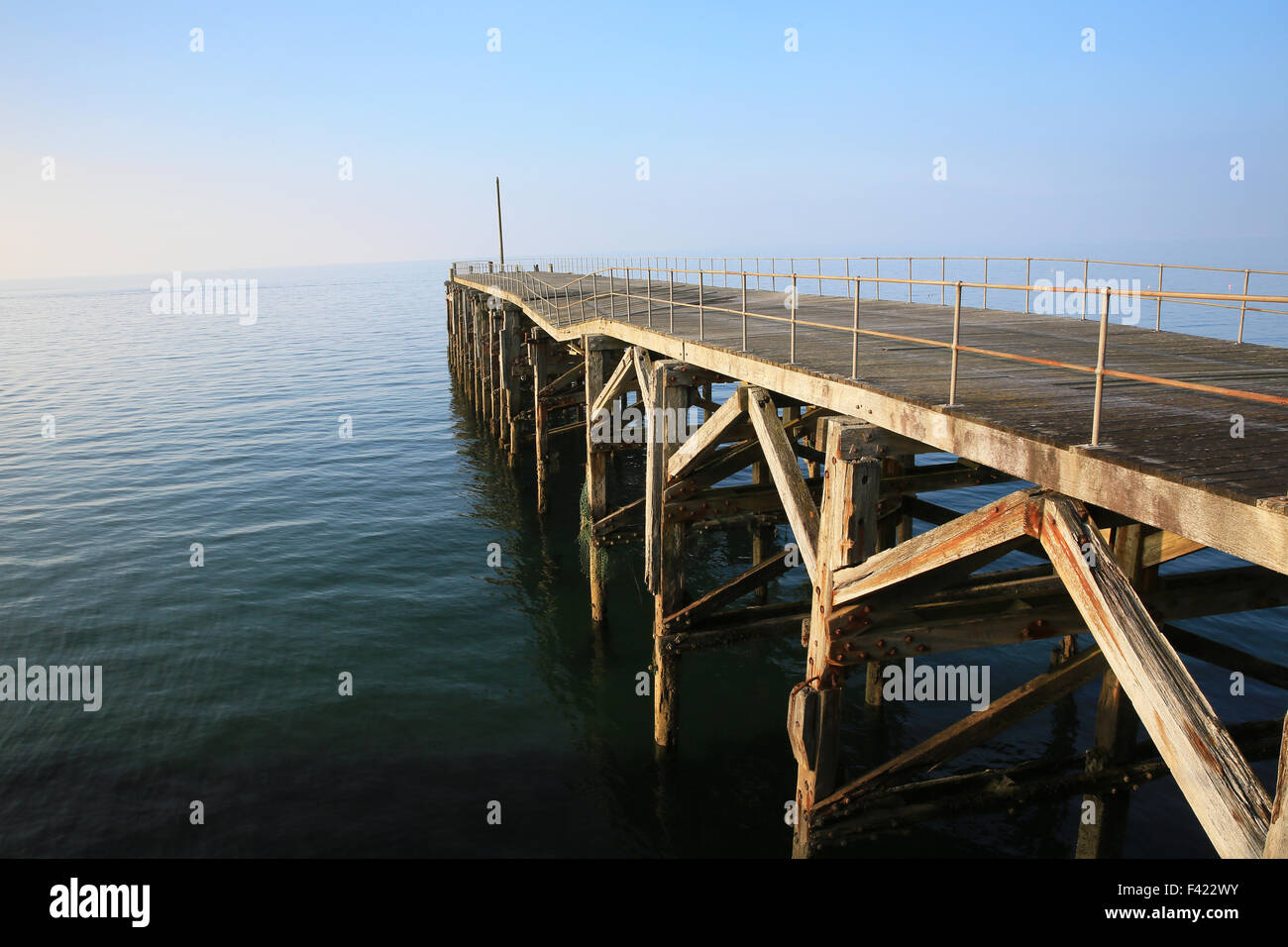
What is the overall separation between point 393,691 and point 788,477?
8.43 m

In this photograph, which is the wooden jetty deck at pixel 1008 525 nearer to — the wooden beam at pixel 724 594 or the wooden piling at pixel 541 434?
the wooden beam at pixel 724 594

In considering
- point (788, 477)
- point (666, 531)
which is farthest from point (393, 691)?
point (788, 477)

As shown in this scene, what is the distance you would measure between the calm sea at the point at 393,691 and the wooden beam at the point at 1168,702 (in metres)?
6.23

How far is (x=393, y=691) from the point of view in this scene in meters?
13.4

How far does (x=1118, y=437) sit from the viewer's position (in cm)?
521

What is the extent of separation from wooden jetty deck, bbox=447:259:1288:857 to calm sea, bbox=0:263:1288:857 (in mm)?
1425

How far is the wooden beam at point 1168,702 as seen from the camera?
3627 millimetres

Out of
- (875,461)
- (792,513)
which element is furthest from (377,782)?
(875,461)

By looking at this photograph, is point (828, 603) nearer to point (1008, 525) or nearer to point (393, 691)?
point (1008, 525)

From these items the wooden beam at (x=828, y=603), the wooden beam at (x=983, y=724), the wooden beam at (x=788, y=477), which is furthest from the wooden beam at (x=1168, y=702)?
the wooden beam at (x=788, y=477)
